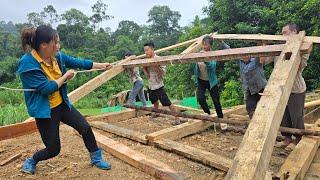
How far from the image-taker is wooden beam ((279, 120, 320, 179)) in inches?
122

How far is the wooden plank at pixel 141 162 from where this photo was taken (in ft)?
10.0

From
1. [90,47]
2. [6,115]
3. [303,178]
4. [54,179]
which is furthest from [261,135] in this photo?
[90,47]

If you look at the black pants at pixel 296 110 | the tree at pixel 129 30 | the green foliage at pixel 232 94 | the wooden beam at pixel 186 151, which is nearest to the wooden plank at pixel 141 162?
the wooden beam at pixel 186 151

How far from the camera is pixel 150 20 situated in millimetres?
44812

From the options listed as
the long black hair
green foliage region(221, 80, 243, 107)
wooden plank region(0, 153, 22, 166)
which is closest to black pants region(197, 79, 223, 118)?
wooden plank region(0, 153, 22, 166)

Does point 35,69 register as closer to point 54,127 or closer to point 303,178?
point 54,127

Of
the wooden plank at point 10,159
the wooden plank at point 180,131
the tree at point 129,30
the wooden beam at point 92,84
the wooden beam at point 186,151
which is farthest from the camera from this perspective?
the tree at point 129,30

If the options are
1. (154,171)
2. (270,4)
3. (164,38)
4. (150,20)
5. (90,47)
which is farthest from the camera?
(150,20)

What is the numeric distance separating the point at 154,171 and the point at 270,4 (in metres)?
12.9

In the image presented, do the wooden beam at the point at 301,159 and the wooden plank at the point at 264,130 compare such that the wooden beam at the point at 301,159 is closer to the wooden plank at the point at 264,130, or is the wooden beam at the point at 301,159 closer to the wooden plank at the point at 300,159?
the wooden plank at the point at 300,159

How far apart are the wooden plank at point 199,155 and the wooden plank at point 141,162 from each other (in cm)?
52

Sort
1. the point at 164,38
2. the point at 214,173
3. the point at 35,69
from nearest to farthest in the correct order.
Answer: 1. the point at 35,69
2. the point at 214,173
3. the point at 164,38

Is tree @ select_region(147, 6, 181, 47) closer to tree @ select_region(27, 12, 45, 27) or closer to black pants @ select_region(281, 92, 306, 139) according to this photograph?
tree @ select_region(27, 12, 45, 27)

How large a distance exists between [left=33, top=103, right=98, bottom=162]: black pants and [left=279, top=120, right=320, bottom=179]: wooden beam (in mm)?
1836
